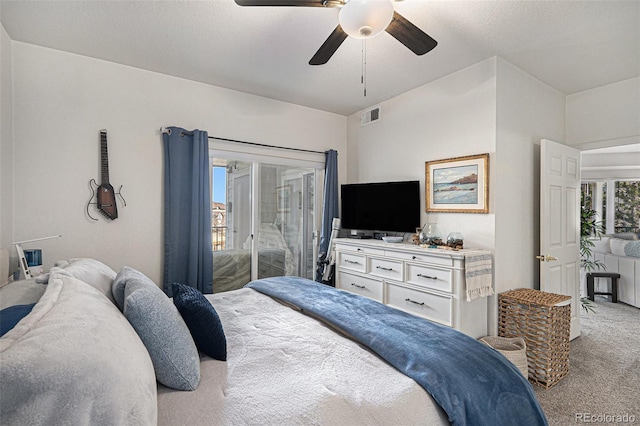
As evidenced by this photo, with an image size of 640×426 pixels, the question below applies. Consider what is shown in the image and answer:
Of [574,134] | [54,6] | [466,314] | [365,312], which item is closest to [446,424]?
[365,312]

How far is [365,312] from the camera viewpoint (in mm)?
1727

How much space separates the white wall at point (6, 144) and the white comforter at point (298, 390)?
7.14ft

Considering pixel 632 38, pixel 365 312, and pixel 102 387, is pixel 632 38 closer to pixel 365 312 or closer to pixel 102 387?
pixel 365 312

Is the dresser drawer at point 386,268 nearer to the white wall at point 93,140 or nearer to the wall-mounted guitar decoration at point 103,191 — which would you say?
the white wall at point 93,140

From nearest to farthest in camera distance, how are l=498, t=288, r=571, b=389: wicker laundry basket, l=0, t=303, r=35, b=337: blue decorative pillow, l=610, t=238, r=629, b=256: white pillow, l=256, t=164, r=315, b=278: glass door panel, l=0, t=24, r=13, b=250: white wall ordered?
l=0, t=303, r=35, b=337: blue decorative pillow → l=0, t=24, r=13, b=250: white wall → l=498, t=288, r=571, b=389: wicker laundry basket → l=256, t=164, r=315, b=278: glass door panel → l=610, t=238, r=629, b=256: white pillow

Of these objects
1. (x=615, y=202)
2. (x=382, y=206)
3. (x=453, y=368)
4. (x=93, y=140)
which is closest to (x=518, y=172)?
(x=382, y=206)

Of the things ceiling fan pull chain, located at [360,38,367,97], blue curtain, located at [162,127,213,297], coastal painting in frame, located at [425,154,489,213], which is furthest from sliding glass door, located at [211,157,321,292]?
coastal painting in frame, located at [425,154,489,213]

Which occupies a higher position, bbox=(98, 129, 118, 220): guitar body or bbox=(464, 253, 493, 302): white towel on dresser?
bbox=(98, 129, 118, 220): guitar body

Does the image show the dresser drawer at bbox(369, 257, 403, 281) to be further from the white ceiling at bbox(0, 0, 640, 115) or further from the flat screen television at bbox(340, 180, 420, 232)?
the white ceiling at bbox(0, 0, 640, 115)

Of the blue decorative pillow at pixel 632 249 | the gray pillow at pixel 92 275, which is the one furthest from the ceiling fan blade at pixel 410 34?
the blue decorative pillow at pixel 632 249

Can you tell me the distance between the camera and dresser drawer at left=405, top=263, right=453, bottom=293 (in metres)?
2.65

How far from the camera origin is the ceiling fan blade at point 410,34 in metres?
1.84

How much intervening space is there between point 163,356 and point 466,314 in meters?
2.34

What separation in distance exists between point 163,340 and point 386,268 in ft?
7.81
